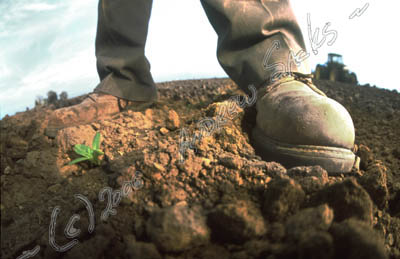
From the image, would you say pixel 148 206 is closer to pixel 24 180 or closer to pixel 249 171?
pixel 249 171

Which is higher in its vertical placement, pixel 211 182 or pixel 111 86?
pixel 111 86

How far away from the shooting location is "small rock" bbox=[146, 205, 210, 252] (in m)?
0.68

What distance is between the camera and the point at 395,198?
47.0 inches

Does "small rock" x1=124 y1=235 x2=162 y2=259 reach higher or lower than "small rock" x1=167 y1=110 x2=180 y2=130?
lower

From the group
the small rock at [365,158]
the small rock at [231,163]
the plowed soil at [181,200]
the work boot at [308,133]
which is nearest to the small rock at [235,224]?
the plowed soil at [181,200]

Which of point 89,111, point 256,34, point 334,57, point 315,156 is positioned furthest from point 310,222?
point 334,57

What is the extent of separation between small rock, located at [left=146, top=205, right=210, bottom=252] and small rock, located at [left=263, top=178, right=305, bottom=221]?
199 millimetres

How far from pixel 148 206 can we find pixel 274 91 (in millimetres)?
946

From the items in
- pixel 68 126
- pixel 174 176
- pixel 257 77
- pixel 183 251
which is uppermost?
pixel 257 77

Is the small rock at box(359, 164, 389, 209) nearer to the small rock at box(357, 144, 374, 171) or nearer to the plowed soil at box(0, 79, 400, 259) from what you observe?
the plowed soil at box(0, 79, 400, 259)

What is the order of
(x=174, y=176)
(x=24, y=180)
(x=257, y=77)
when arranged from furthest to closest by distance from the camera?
(x=257, y=77)
(x=24, y=180)
(x=174, y=176)

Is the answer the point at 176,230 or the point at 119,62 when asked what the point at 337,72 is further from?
the point at 176,230

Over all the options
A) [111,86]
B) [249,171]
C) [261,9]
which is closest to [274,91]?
[261,9]

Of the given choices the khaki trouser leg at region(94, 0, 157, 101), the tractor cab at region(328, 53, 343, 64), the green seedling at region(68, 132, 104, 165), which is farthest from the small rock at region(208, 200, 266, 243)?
the tractor cab at region(328, 53, 343, 64)
